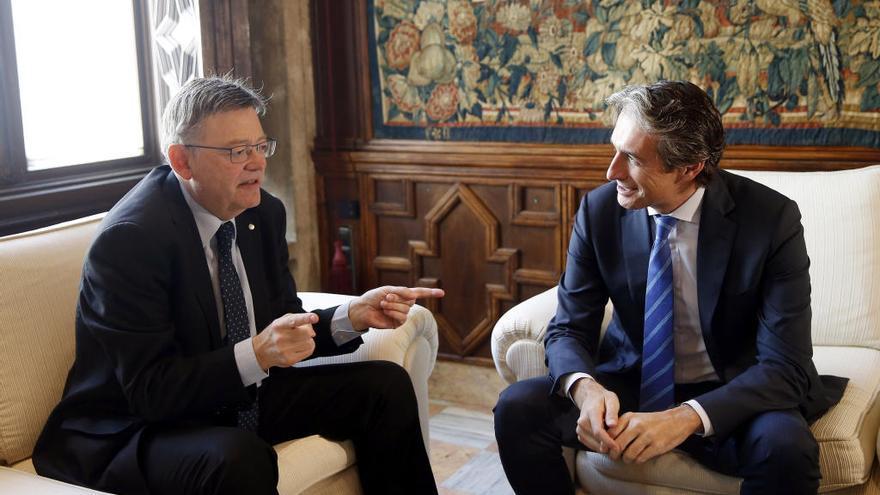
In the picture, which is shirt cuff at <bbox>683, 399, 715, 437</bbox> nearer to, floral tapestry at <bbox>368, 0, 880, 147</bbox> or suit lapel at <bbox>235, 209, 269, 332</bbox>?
suit lapel at <bbox>235, 209, 269, 332</bbox>

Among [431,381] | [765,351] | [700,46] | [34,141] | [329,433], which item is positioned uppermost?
[700,46]

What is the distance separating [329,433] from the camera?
224cm

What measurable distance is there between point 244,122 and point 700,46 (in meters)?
1.62

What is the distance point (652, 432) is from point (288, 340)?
0.77 metres

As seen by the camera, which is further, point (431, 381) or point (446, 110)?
point (431, 381)

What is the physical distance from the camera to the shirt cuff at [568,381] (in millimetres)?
2162

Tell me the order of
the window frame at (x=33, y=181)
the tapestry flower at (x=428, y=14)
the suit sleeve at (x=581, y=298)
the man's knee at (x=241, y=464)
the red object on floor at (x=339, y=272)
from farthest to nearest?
1. the red object on floor at (x=339, y=272)
2. the tapestry flower at (x=428, y=14)
3. the window frame at (x=33, y=181)
4. the suit sleeve at (x=581, y=298)
5. the man's knee at (x=241, y=464)

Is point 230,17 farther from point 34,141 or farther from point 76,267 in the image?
point 76,267

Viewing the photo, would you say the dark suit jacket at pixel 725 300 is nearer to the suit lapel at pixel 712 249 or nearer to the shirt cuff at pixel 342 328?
the suit lapel at pixel 712 249

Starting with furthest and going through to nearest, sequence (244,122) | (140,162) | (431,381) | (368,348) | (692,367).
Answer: (431,381)
(140,162)
(368,348)
(692,367)
(244,122)

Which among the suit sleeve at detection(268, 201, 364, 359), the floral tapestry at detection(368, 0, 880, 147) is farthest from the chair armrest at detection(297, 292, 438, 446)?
the floral tapestry at detection(368, 0, 880, 147)

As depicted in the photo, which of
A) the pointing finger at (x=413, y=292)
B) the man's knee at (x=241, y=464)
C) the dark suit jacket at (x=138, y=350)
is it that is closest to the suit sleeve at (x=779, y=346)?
the pointing finger at (x=413, y=292)

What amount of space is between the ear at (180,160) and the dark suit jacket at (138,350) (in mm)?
44

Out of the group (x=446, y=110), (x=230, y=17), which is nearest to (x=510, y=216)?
(x=446, y=110)
